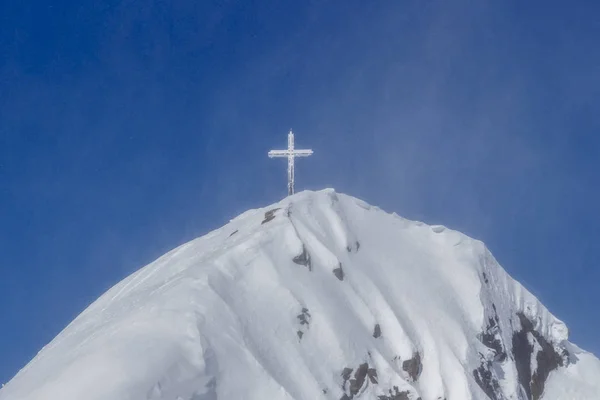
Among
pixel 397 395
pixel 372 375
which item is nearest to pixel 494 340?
pixel 397 395

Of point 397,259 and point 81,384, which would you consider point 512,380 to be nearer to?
point 397,259

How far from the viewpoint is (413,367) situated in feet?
109

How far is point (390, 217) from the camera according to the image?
4191 cm

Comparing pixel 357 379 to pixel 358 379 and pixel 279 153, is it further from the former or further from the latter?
pixel 279 153

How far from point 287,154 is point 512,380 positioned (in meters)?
17.2

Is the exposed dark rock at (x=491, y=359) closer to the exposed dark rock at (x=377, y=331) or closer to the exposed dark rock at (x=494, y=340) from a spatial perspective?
the exposed dark rock at (x=494, y=340)

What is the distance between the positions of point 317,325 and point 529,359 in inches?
541

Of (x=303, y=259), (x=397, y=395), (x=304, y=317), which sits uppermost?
(x=303, y=259)

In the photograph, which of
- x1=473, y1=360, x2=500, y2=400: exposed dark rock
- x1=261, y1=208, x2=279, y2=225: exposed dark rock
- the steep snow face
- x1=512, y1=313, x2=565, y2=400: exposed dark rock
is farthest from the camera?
x1=512, y1=313, x2=565, y2=400: exposed dark rock

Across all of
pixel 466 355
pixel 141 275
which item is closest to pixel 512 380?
pixel 466 355

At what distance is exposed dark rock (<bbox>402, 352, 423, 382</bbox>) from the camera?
3303cm

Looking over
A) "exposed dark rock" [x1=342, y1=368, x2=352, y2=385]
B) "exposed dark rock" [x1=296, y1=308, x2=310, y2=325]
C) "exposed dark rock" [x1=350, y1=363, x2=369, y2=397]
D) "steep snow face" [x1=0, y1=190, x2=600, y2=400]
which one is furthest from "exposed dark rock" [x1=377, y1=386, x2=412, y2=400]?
"exposed dark rock" [x1=296, y1=308, x2=310, y2=325]

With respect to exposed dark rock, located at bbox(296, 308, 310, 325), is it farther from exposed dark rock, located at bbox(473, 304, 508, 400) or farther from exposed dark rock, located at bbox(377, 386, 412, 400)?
exposed dark rock, located at bbox(473, 304, 508, 400)

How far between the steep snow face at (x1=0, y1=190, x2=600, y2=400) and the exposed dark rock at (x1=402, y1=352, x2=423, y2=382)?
58 millimetres
